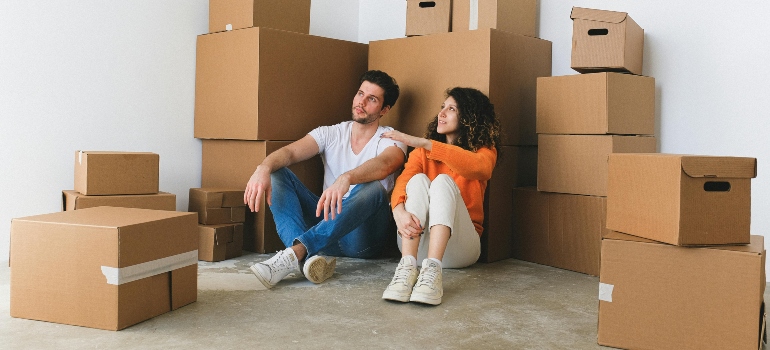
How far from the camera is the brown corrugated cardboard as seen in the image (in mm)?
2916

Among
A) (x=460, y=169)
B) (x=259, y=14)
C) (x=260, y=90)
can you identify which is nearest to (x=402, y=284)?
(x=460, y=169)

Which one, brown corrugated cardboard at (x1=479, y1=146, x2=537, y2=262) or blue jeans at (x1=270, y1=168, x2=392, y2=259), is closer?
blue jeans at (x1=270, y1=168, x2=392, y2=259)

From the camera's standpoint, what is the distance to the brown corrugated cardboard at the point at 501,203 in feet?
9.57

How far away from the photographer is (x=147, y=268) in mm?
1846

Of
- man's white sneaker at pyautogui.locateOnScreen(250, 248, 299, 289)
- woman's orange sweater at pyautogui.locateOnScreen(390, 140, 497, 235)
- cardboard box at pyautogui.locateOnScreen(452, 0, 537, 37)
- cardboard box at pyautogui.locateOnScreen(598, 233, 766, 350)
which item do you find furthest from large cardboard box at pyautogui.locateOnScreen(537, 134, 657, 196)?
man's white sneaker at pyautogui.locateOnScreen(250, 248, 299, 289)

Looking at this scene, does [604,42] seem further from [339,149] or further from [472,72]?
[339,149]

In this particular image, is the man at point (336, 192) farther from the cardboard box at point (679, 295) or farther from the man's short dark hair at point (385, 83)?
the cardboard box at point (679, 295)

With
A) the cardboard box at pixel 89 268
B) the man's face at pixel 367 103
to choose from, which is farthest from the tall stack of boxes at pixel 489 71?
the cardboard box at pixel 89 268

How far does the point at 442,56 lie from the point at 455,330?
149cm

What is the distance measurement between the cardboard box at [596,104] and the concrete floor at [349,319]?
1.98 ft

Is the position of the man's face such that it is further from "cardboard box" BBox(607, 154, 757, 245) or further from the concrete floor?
"cardboard box" BBox(607, 154, 757, 245)

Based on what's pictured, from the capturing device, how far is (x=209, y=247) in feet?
9.13

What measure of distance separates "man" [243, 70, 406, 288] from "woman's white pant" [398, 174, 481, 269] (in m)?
0.18

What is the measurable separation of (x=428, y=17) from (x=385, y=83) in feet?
1.33
